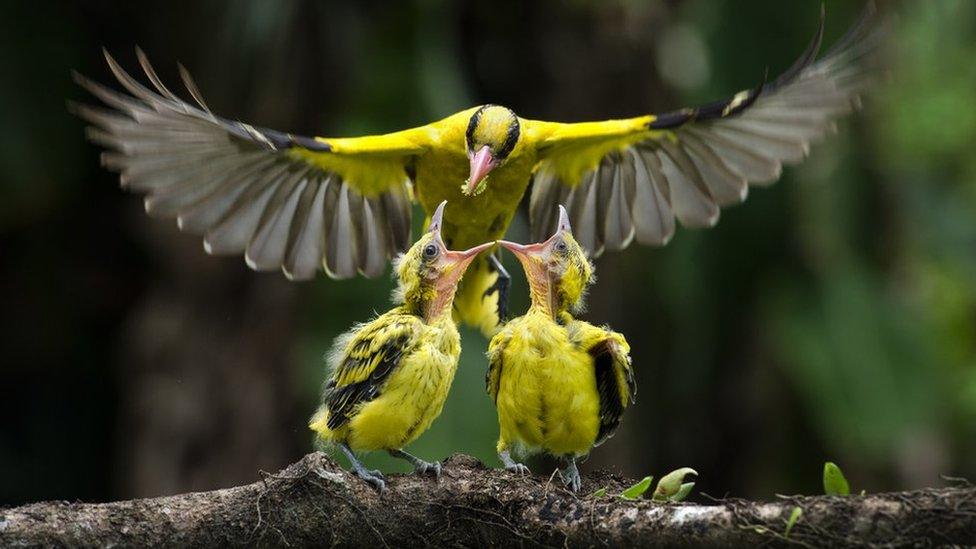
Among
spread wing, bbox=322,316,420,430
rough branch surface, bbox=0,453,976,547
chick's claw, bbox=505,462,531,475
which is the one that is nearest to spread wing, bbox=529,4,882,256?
spread wing, bbox=322,316,420,430

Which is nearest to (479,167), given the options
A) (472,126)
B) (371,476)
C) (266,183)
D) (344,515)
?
(472,126)

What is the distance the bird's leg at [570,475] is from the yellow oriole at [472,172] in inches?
55.1

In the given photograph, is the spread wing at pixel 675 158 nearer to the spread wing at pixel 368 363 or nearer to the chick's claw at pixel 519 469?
the spread wing at pixel 368 363

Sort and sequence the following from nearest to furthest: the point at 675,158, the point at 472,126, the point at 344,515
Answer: the point at 344,515 → the point at 472,126 → the point at 675,158

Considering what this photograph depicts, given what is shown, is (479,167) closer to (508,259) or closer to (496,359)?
(496,359)

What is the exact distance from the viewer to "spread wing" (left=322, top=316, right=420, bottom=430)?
530 centimetres

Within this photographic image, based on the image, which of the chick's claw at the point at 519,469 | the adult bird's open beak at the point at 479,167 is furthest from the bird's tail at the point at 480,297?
the chick's claw at the point at 519,469

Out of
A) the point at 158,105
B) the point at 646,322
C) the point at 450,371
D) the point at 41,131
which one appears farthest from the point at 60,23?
the point at 450,371

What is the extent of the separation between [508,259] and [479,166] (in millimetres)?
2877

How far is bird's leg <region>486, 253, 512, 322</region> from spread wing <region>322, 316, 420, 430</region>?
1.53 metres

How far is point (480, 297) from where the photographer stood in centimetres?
714

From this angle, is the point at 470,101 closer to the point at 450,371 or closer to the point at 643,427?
the point at 643,427

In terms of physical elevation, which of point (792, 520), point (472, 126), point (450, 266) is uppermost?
point (472, 126)

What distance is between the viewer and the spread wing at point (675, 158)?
23.2 feet
